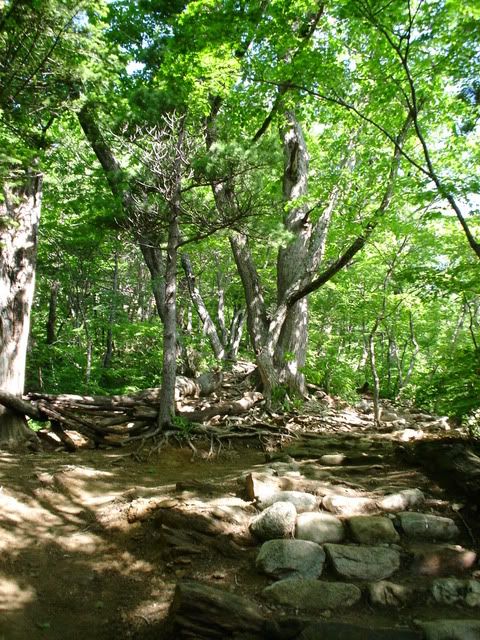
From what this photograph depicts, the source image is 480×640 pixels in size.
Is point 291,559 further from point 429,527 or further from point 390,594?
point 429,527

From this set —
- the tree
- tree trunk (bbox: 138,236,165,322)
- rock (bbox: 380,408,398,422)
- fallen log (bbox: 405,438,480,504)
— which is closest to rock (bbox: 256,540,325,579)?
fallen log (bbox: 405,438,480,504)

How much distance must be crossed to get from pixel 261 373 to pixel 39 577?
23.6ft

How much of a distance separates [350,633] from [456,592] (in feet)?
3.24

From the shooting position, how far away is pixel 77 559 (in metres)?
3.81

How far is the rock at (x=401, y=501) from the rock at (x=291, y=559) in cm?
100

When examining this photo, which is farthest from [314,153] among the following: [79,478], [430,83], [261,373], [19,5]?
[79,478]

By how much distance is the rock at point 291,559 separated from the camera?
3.38m

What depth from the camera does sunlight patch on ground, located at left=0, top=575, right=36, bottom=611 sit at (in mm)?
3133

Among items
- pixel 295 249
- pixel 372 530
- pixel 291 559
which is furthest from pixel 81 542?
pixel 295 249

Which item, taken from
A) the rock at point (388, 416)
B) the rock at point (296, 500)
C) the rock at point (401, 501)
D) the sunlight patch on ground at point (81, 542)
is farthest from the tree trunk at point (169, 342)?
the rock at point (388, 416)

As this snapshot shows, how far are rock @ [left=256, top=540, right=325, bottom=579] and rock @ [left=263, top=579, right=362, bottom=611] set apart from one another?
176 mm

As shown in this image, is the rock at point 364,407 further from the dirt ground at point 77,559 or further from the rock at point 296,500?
the rock at point 296,500

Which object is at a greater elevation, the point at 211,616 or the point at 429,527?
the point at 429,527

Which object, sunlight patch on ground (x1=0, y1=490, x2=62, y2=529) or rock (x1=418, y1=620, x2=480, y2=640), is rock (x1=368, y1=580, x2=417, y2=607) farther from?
sunlight patch on ground (x1=0, y1=490, x2=62, y2=529)
